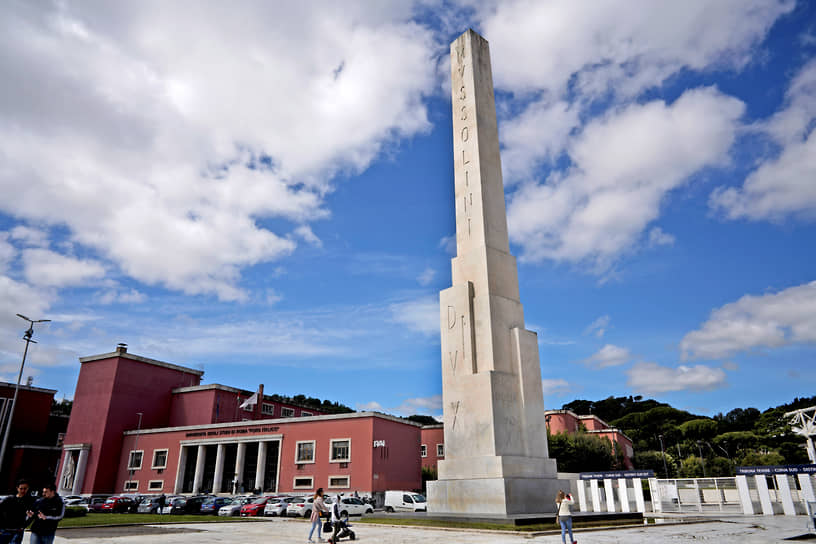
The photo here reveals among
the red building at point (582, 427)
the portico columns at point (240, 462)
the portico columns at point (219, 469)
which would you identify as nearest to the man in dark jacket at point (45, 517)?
the portico columns at point (240, 462)

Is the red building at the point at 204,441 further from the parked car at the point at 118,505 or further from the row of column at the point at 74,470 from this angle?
the parked car at the point at 118,505

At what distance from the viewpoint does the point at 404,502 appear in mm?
30922

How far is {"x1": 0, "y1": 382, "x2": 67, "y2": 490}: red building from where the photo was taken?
172 ft

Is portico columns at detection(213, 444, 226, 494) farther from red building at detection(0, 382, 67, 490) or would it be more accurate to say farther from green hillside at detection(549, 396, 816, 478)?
green hillside at detection(549, 396, 816, 478)

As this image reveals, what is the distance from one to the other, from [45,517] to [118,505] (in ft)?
106

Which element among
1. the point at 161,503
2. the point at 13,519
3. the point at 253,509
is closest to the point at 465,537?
the point at 13,519

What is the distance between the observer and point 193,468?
164ft

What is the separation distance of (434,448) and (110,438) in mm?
31542

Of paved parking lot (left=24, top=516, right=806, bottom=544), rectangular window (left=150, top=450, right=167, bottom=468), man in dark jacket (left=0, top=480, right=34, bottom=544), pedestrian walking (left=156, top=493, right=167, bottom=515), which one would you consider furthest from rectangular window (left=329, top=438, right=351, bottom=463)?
man in dark jacket (left=0, top=480, right=34, bottom=544)

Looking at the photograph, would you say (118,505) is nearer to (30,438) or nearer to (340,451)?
(340,451)

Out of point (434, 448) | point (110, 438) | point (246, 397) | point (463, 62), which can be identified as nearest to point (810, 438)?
point (434, 448)

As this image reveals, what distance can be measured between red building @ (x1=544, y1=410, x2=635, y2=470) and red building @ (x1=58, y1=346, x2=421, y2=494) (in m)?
23.0

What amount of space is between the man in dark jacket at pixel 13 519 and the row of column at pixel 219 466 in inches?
1428

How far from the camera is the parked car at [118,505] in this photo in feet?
115
